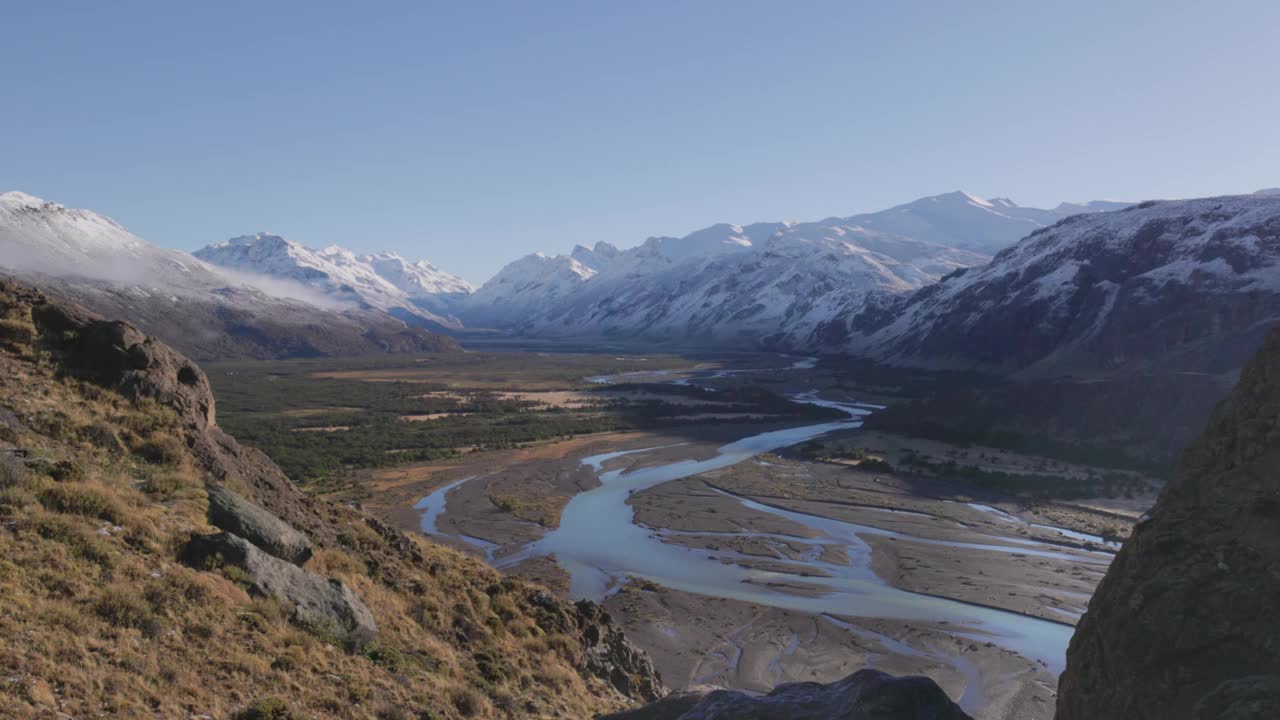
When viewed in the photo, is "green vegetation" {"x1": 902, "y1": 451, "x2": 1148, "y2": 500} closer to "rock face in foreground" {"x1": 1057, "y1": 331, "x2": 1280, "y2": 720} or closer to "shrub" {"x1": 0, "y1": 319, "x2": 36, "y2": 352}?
"rock face in foreground" {"x1": 1057, "y1": 331, "x2": 1280, "y2": 720}

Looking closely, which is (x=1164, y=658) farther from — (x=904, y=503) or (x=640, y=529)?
(x=904, y=503)

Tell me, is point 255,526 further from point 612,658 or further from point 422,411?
point 422,411

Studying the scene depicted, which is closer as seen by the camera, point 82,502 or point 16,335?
point 82,502

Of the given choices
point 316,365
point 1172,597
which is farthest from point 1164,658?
point 316,365

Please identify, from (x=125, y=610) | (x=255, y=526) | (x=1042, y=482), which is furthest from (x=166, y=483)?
(x=1042, y=482)

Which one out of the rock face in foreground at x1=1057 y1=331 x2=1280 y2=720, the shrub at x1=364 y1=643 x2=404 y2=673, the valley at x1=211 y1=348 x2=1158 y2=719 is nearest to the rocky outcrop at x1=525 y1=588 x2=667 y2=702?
the shrub at x1=364 y1=643 x2=404 y2=673
